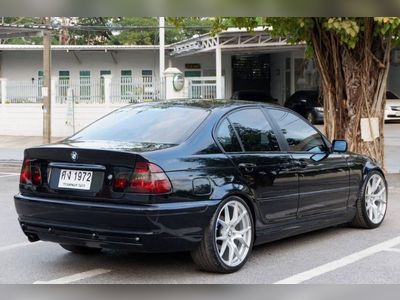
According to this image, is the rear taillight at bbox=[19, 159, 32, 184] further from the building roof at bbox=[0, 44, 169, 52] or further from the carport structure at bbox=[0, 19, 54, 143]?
the building roof at bbox=[0, 44, 169, 52]

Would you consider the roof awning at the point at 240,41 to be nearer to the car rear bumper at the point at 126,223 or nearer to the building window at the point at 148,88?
the building window at the point at 148,88

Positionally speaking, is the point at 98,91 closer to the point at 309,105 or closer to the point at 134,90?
the point at 134,90

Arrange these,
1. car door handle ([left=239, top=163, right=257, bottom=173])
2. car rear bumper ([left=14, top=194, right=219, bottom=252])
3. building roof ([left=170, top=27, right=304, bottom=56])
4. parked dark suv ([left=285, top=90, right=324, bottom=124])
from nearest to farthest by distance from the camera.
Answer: car rear bumper ([left=14, top=194, right=219, bottom=252]) → car door handle ([left=239, top=163, right=257, bottom=173]) → building roof ([left=170, top=27, right=304, bottom=56]) → parked dark suv ([left=285, top=90, right=324, bottom=124])

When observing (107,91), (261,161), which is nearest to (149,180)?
(261,161)

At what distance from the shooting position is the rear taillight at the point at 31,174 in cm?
527

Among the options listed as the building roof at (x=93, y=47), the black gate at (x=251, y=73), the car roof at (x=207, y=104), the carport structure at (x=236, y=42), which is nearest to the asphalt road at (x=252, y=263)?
the car roof at (x=207, y=104)

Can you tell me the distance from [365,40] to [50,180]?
7.69 m

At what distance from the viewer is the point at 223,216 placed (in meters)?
5.24

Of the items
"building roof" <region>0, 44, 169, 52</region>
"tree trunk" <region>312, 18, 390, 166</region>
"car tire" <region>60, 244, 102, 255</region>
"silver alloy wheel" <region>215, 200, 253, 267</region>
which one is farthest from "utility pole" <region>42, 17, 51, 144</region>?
"silver alloy wheel" <region>215, 200, 253, 267</region>

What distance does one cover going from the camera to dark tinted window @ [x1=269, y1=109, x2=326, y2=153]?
20.6 ft

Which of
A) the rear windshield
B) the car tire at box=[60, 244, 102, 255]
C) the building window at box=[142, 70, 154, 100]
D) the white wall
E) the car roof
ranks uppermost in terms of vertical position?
the white wall

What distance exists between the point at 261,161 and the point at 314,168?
0.87 m

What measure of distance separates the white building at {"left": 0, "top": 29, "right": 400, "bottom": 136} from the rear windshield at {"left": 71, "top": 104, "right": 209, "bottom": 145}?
16.6 metres

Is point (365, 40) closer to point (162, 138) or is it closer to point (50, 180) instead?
point (162, 138)
